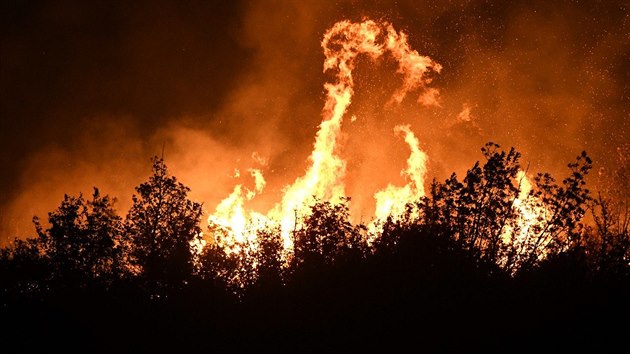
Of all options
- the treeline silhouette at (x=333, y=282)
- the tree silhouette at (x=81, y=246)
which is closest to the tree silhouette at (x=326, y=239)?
the treeline silhouette at (x=333, y=282)

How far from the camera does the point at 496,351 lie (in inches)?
1051

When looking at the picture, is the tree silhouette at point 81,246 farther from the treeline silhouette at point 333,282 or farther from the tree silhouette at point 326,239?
the tree silhouette at point 326,239

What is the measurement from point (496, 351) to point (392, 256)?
9.05 m

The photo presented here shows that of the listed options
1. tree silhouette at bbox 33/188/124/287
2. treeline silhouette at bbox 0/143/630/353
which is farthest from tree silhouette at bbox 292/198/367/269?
tree silhouette at bbox 33/188/124/287

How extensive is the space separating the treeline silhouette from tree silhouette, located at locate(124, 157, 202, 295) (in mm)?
109

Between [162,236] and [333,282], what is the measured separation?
14.2 meters

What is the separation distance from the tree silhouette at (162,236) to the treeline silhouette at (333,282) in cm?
11

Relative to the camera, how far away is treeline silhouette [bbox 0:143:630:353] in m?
27.9

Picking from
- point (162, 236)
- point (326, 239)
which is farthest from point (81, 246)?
point (326, 239)

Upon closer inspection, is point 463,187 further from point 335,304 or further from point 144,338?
point 144,338

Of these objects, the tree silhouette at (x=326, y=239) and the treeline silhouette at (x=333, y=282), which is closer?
the treeline silhouette at (x=333, y=282)

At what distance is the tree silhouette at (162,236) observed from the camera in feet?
115

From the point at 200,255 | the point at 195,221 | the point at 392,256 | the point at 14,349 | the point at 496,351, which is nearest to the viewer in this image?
the point at 496,351

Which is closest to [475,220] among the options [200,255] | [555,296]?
[555,296]
